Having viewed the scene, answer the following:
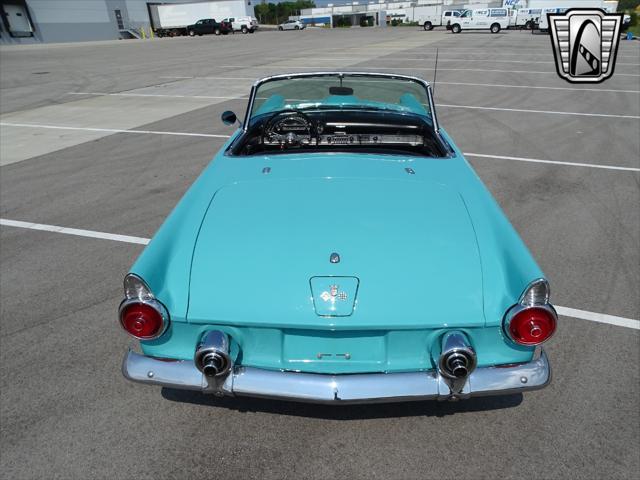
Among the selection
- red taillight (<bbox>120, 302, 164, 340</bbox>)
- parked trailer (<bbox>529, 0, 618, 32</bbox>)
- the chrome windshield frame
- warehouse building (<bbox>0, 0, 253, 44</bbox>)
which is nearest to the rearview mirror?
the chrome windshield frame

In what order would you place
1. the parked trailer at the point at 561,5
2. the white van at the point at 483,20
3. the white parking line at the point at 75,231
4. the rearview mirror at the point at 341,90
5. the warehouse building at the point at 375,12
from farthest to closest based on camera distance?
the warehouse building at the point at 375,12 < the white van at the point at 483,20 < the parked trailer at the point at 561,5 < the white parking line at the point at 75,231 < the rearview mirror at the point at 341,90

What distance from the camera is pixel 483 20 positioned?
125 ft

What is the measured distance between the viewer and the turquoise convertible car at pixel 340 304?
1961mm

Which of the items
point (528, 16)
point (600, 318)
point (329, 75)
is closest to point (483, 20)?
point (528, 16)

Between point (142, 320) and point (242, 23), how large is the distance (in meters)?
52.1

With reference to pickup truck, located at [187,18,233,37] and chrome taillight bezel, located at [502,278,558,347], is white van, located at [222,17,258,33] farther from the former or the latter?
chrome taillight bezel, located at [502,278,558,347]

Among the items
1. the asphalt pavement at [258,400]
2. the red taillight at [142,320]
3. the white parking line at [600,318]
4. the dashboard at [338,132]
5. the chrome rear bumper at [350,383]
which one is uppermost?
the dashboard at [338,132]

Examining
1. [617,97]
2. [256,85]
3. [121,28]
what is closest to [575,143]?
[617,97]

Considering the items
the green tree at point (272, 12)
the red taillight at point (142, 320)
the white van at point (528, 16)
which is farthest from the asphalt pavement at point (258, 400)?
the green tree at point (272, 12)

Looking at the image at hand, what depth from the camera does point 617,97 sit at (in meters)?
11.2

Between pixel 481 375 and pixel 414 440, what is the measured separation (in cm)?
61

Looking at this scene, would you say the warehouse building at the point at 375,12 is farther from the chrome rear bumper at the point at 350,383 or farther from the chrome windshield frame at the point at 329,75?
the chrome rear bumper at the point at 350,383

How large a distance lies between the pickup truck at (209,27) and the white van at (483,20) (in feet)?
74.6

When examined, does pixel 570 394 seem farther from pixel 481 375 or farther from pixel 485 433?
pixel 481 375
